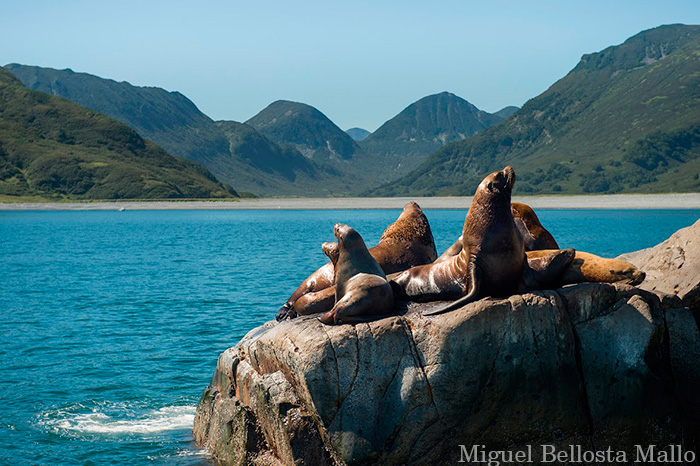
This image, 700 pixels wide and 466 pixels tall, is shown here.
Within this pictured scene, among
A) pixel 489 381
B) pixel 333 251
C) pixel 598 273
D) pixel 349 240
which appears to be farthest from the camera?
pixel 333 251

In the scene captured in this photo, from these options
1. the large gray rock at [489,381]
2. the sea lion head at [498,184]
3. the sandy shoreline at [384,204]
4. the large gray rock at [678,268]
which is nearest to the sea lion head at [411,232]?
the sea lion head at [498,184]

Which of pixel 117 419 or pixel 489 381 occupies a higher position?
pixel 489 381

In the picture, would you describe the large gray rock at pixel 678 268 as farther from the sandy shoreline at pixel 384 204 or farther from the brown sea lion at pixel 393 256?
the sandy shoreline at pixel 384 204

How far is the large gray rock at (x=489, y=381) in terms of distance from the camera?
9219mm

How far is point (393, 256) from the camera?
1316cm

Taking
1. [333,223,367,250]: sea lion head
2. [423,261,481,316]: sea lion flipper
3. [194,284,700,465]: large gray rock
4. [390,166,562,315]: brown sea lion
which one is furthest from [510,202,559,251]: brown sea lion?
[333,223,367,250]: sea lion head

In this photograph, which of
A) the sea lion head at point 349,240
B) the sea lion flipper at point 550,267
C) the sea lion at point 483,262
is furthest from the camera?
the sea lion head at point 349,240

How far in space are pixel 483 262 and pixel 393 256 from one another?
2.96 m

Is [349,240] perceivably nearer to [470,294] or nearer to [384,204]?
[470,294]

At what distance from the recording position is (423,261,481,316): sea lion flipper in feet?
31.8

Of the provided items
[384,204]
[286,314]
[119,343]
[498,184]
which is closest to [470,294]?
[498,184]

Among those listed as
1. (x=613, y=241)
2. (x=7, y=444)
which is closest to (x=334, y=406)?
(x=7, y=444)

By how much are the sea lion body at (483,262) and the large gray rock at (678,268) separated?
2.11 metres

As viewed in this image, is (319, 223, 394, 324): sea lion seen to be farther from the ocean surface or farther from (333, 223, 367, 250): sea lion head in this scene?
the ocean surface
